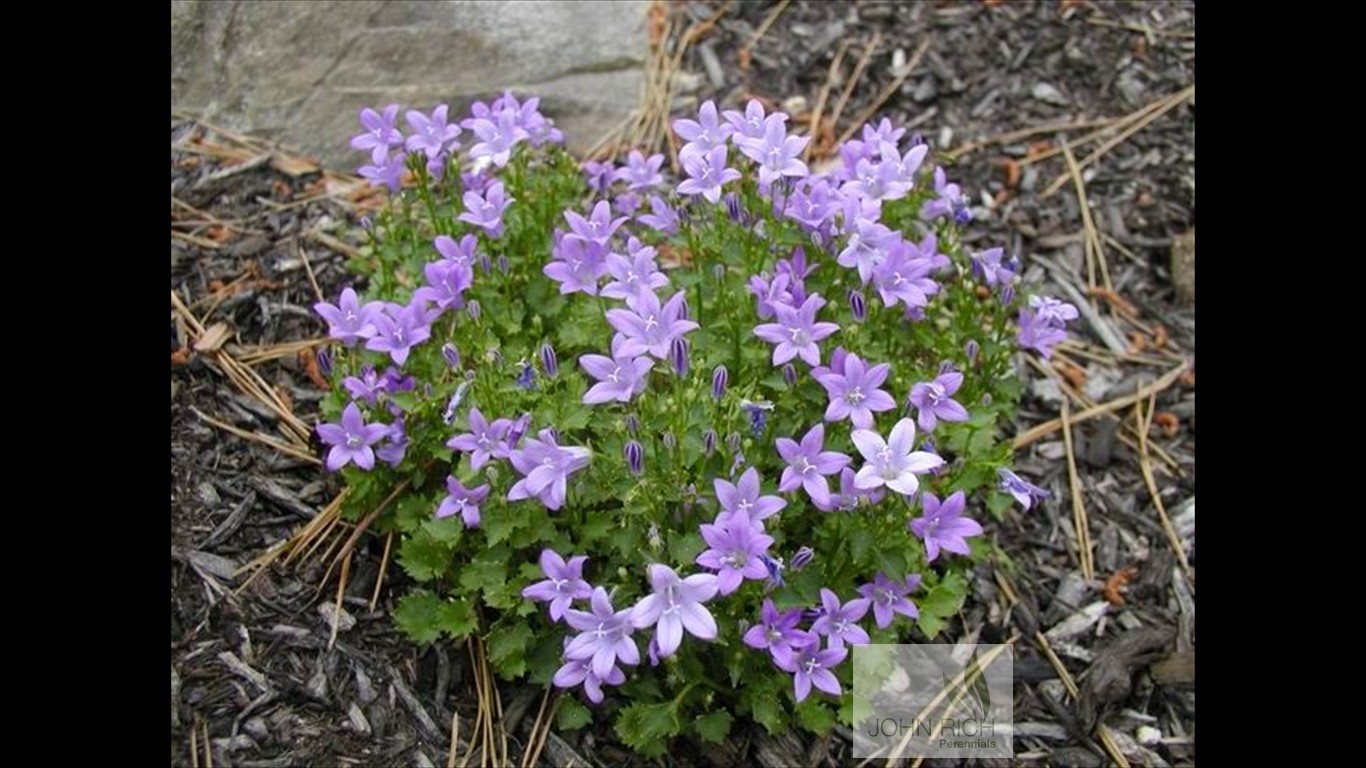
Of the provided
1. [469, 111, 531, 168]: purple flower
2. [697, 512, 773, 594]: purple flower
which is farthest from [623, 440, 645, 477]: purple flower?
[469, 111, 531, 168]: purple flower

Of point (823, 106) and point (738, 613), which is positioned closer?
point (738, 613)

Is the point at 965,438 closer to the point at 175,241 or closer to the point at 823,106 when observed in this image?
the point at 823,106

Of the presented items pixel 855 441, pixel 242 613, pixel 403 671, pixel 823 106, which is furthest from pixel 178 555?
pixel 823 106

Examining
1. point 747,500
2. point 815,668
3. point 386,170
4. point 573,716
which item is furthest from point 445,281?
point 815,668

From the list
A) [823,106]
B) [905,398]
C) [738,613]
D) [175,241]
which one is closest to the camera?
[738,613]

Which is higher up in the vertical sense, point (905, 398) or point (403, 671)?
point (905, 398)

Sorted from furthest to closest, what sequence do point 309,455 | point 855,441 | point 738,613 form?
1. point 309,455
2. point 738,613
3. point 855,441

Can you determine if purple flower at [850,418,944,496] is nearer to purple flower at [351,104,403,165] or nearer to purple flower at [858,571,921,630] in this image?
purple flower at [858,571,921,630]
